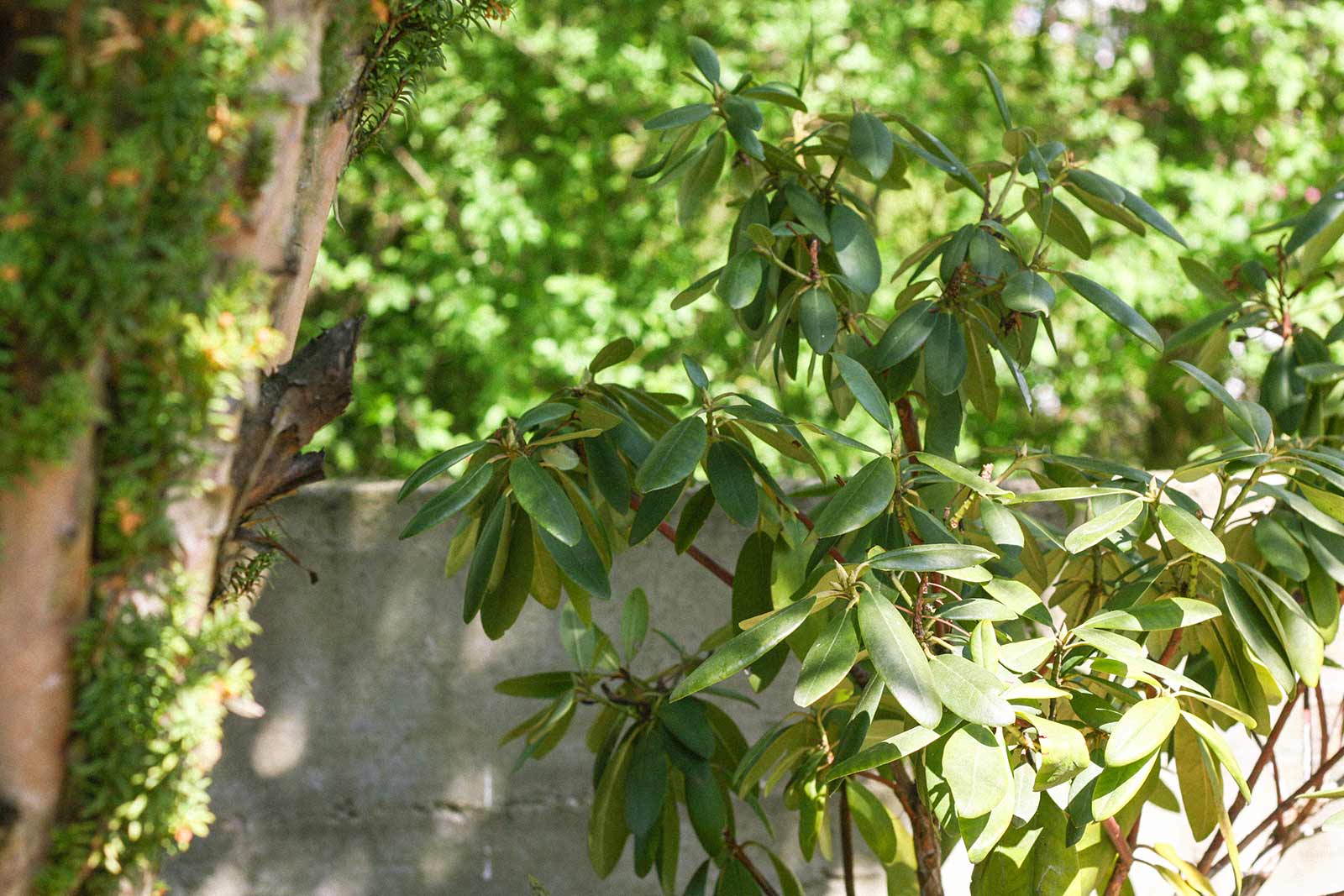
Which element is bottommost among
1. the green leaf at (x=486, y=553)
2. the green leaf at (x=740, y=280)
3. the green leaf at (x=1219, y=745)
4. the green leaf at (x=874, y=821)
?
the green leaf at (x=874, y=821)

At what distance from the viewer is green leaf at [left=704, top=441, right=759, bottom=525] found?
1084 mm

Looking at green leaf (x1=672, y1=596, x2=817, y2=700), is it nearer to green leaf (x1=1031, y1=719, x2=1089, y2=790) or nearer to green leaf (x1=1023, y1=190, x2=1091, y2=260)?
green leaf (x1=1031, y1=719, x2=1089, y2=790)

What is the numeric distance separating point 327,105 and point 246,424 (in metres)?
0.23

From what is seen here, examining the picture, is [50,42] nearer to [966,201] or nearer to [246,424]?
[246,424]

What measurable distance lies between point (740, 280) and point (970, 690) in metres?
0.52

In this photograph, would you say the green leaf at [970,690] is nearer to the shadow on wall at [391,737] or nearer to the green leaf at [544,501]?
the green leaf at [544,501]

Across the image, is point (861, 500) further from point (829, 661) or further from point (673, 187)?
point (673, 187)

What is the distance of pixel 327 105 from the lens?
784 mm

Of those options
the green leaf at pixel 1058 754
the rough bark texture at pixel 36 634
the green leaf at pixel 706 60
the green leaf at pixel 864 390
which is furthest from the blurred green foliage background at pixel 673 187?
the rough bark texture at pixel 36 634

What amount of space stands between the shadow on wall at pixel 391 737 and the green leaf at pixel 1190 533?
0.86 m

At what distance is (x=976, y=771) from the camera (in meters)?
0.86

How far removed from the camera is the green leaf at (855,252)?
128 cm

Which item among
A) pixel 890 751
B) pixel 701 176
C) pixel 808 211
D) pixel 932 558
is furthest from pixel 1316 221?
pixel 890 751

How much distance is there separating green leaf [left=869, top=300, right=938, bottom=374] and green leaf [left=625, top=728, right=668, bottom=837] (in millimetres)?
490
